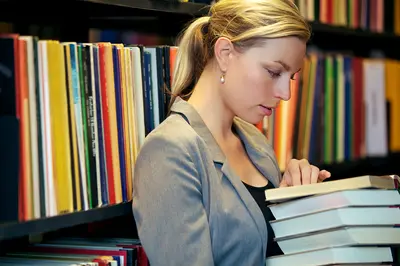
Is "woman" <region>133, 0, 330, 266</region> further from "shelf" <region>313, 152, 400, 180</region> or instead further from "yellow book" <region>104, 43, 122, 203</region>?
"shelf" <region>313, 152, 400, 180</region>

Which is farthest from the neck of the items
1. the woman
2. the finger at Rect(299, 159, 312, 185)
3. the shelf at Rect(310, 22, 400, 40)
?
the shelf at Rect(310, 22, 400, 40)

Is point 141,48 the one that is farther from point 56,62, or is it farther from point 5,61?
point 5,61

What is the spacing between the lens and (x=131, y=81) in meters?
1.54

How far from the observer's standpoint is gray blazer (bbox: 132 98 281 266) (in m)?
1.44

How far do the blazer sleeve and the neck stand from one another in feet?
0.63

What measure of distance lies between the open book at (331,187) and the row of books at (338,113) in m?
0.55

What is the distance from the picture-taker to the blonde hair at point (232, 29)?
5.08 feet

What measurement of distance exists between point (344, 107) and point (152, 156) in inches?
48.0

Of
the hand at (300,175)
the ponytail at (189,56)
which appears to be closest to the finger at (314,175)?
the hand at (300,175)

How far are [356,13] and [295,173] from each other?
1.05 meters

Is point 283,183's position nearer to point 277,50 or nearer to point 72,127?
point 277,50

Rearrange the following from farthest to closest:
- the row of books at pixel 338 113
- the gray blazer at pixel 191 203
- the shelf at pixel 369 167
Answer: the shelf at pixel 369 167
the row of books at pixel 338 113
the gray blazer at pixel 191 203

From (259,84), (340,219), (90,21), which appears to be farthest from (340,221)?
(90,21)

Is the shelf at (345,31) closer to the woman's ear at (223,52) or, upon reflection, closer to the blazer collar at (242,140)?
the blazer collar at (242,140)
